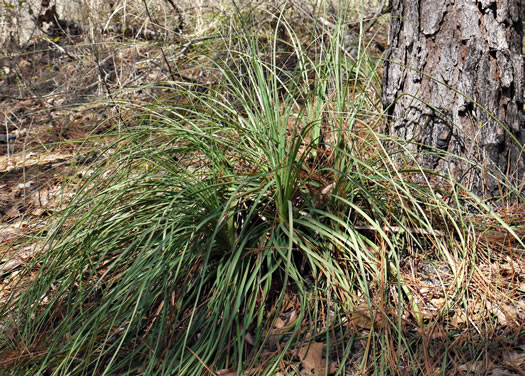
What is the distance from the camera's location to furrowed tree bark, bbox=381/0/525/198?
2303 mm

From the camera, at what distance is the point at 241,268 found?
76.3 inches

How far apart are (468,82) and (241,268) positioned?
143 centimetres

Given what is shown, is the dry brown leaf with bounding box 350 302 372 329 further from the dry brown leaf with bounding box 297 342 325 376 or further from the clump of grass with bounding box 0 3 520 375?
the dry brown leaf with bounding box 297 342 325 376

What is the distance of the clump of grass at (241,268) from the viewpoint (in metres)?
1.78

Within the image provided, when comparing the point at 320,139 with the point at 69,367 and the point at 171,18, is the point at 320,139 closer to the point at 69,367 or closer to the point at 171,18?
the point at 69,367

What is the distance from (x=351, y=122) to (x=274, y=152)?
15.9 inches

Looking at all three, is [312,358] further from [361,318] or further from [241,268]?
[241,268]

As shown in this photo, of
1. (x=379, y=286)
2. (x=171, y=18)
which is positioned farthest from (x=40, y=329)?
(x=171, y=18)

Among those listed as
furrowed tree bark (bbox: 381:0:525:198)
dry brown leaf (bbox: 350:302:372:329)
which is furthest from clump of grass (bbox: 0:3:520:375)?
furrowed tree bark (bbox: 381:0:525:198)

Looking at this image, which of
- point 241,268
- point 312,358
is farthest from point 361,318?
point 241,268

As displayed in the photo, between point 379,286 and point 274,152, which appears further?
point 274,152

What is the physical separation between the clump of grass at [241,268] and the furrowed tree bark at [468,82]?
310 millimetres

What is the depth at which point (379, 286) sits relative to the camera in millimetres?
1911

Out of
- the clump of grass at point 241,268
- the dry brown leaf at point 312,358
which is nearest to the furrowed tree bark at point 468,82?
the clump of grass at point 241,268
